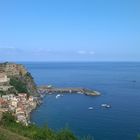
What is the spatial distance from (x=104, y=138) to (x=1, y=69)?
49.3 m

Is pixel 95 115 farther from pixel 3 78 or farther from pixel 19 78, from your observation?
pixel 19 78

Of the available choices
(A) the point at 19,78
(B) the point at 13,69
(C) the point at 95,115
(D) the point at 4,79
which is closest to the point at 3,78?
(D) the point at 4,79

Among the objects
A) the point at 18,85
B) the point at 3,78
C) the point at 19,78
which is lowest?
the point at 18,85

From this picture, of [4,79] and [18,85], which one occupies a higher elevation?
[4,79]

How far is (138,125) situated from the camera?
4997 cm

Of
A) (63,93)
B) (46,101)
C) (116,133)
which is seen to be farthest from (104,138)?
(63,93)

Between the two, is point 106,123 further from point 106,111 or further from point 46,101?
point 46,101

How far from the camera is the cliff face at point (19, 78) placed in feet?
240

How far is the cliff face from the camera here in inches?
2876

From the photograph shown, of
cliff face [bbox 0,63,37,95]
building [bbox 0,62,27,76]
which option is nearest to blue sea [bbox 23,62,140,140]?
cliff face [bbox 0,63,37,95]

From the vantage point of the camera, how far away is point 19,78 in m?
78.6

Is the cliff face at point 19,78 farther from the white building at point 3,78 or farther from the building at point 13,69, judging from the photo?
the white building at point 3,78

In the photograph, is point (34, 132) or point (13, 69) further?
point (13, 69)

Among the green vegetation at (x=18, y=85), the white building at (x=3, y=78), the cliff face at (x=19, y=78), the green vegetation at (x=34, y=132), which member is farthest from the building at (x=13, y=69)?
the green vegetation at (x=34, y=132)
